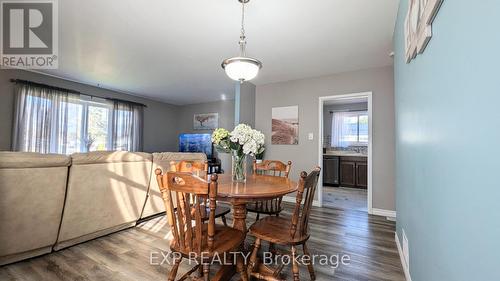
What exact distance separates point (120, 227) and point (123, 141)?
11.8ft

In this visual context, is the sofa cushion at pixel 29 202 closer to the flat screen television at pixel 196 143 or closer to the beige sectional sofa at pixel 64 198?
the beige sectional sofa at pixel 64 198

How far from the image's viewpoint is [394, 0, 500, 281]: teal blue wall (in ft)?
1.85

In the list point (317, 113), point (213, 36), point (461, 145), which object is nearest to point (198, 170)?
point (213, 36)

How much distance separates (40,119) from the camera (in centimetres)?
416

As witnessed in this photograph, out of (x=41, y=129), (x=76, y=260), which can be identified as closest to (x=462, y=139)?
(x=76, y=260)

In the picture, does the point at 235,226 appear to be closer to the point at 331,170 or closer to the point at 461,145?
the point at 461,145

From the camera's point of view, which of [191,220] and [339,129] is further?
[339,129]

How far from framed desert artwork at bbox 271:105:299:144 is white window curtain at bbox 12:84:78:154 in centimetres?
444

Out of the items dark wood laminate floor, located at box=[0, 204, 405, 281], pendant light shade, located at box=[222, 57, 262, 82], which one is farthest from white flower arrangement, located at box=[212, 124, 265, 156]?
dark wood laminate floor, located at box=[0, 204, 405, 281]

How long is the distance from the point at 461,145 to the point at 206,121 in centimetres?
640

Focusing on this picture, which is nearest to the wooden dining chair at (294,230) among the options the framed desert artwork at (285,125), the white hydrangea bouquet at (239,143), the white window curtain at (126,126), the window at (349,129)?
the white hydrangea bouquet at (239,143)

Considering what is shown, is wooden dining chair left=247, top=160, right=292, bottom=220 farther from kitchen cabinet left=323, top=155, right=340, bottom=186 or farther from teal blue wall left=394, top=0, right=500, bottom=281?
kitchen cabinet left=323, top=155, right=340, bottom=186

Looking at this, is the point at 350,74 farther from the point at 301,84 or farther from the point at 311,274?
the point at 311,274

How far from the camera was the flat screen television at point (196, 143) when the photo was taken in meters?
6.46
